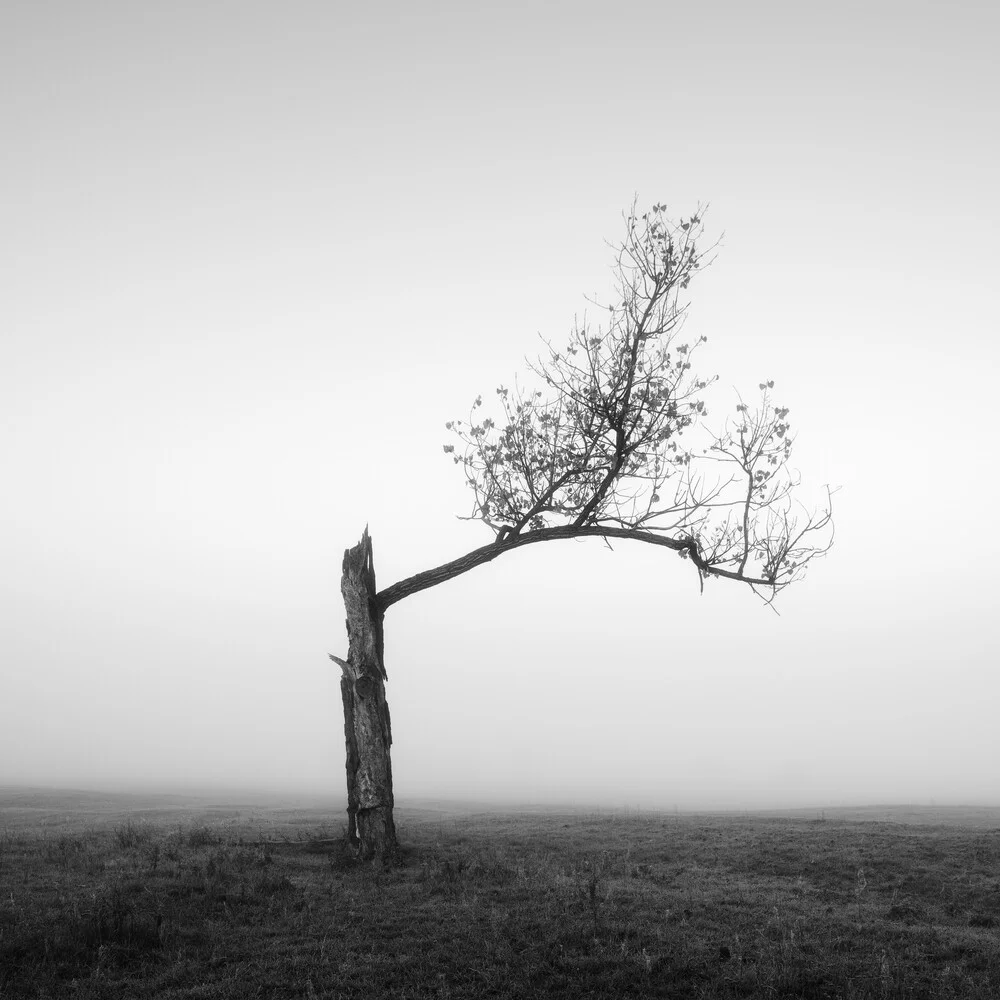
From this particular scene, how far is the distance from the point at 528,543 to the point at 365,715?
6750mm

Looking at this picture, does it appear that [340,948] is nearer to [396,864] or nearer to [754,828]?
[396,864]

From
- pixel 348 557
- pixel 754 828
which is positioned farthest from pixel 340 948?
pixel 754 828

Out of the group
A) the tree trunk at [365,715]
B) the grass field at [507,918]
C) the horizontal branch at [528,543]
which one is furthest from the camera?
the horizontal branch at [528,543]

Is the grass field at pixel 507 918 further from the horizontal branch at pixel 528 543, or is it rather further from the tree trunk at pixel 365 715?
the horizontal branch at pixel 528 543

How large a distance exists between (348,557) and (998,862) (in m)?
18.1

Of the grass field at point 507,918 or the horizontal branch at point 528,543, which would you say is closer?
the grass field at point 507,918

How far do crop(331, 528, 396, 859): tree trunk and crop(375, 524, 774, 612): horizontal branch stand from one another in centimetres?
75

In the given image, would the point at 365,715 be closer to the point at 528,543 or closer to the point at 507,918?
the point at 528,543

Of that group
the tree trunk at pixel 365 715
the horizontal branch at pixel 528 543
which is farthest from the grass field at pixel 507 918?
the horizontal branch at pixel 528 543

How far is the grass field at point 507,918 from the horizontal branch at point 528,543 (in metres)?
7.07

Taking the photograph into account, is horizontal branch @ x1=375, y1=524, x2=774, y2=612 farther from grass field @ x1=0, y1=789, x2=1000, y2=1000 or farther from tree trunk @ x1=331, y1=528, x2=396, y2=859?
grass field @ x1=0, y1=789, x2=1000, y2=1000

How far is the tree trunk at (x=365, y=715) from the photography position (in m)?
19.8

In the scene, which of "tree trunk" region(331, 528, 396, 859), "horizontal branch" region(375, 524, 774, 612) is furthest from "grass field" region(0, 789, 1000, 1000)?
"horizontal branch" region(375, 524, 774, 612)

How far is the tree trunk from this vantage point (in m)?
19.8
